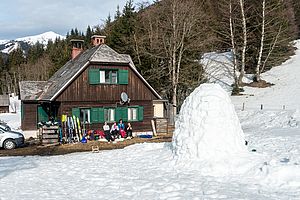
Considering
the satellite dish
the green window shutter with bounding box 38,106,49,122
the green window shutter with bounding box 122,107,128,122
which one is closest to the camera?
the satellite dish

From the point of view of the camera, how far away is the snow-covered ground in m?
8.27

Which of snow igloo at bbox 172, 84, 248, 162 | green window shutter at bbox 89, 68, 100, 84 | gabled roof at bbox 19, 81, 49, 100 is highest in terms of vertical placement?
green window shutter at bbox 89, 68, 100, 84

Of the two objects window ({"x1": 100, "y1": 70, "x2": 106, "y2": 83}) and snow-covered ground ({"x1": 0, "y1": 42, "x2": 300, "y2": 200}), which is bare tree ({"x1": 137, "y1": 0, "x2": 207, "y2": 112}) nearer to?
window ({"x1": 100, "y1": 70, "x2": 106, "y2": 83})

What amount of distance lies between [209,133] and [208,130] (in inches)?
4.3

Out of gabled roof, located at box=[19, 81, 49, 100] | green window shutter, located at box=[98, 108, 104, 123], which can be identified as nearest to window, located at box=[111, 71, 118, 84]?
green window shutter, located at box=[98, 108, 104, 123]

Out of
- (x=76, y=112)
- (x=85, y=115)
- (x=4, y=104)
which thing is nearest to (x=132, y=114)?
(x=85, y=115)

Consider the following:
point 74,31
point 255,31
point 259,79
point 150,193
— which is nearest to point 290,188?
point 150,193

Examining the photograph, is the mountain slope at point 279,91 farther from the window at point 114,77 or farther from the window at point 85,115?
the window at point 85,115

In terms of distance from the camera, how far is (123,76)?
1008 inches

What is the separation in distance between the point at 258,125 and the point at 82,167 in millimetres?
16133

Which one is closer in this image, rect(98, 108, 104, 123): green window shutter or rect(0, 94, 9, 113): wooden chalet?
rect(98, 108, 104, 123): green window shutter

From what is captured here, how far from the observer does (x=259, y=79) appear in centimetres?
3847

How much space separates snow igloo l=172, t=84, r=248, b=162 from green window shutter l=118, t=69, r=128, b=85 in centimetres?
1375

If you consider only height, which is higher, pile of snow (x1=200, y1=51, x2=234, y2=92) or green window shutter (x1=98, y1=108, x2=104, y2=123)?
pile of snow (x1=200, y1=51, x2=234, y2=92)
